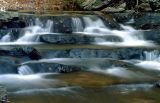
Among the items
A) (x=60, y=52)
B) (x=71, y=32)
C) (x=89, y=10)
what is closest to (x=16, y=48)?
(x=60, y=52)

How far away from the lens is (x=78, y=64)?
9906 millimetres

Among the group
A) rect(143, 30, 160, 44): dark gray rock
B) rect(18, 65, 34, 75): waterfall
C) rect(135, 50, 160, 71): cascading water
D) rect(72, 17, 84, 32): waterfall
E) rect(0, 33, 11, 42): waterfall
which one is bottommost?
rect(135, 50, 160, 71): cascading water

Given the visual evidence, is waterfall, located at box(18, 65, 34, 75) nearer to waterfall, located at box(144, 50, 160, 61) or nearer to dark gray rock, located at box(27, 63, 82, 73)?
dark gray rock, located at box(27, 63, 82, 73)

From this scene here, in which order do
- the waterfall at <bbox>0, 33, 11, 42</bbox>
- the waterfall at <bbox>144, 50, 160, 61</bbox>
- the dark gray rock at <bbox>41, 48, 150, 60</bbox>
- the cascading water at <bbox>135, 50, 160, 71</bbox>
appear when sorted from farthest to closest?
the waterfall at <bbox>0, 33, 11, 42</bbox>, the waterfall at <bbox>144, 50, 160, 61</bbox>, the dark gray rock at <bbox>41, 48, 150, 60</bbox>, the cascading water at <bbox>135, 50, 160, 71</bbox>

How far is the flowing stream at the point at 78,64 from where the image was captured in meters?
7.54

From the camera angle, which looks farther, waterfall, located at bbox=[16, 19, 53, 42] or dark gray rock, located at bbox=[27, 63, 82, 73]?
waterfall, located at bbox=[16, 19, 53, 42]

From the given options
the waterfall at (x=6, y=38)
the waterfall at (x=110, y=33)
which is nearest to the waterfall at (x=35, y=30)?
the waterfall at (x=6, y=38)

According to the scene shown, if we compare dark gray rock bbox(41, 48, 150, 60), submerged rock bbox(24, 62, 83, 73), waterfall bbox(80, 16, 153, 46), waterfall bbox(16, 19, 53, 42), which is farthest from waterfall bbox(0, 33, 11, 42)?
submerged rock bbox(24, 62, 83, 73)

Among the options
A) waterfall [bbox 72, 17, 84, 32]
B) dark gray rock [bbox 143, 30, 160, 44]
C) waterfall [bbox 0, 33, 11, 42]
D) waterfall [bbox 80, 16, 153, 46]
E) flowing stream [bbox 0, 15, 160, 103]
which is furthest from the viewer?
waterfall [bbox 72, 17, 84, 32]

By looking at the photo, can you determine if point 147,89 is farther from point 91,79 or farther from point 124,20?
point 124,20

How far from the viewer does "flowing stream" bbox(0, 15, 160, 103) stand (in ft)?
24.7

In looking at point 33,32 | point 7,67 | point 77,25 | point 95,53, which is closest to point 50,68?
point 7,67

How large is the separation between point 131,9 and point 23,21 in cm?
563

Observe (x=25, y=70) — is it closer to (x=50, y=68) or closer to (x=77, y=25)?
(x=50, y=68)
